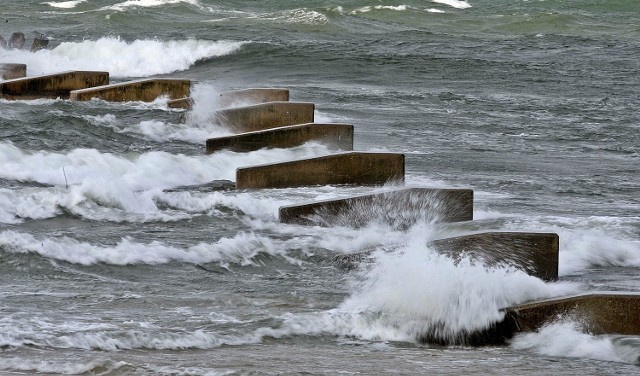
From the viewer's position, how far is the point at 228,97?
17625 millimetres

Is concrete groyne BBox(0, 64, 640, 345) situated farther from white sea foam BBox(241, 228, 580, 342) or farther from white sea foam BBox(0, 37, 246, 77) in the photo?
white sea foam BBox(0, 37, 246, 77)

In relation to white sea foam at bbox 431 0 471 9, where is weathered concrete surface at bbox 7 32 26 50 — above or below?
below

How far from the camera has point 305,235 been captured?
9.50 metres

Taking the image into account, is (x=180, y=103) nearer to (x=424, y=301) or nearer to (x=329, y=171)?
(x=329, y=171)

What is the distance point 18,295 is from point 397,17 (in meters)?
38.0

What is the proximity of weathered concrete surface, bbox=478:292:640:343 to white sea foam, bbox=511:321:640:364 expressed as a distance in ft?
0.17

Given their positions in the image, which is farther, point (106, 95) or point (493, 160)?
point (106, 95)

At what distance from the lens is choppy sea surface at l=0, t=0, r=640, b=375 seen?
21.3 ft

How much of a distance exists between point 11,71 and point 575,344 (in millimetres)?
16514

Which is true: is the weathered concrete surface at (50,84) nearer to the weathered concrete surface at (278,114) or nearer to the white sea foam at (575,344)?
the weathered concrete surface at (278,114)

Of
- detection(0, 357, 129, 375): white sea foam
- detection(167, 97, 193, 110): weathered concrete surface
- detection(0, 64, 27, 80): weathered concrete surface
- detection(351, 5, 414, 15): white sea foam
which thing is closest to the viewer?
detection(0, 357, 129, 375): white sea foam

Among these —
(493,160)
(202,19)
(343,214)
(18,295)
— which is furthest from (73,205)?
(202,19)

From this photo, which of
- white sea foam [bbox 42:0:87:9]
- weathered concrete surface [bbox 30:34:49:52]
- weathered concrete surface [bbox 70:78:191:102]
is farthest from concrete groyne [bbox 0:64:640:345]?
white sea foam [bbox 42:0:87:9]

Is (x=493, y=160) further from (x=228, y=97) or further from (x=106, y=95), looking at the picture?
(x=106, y=95)
